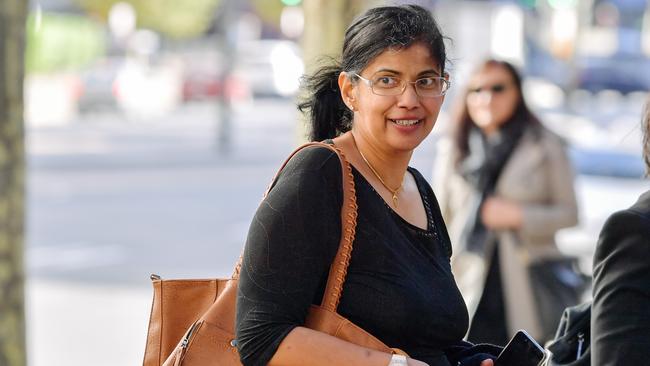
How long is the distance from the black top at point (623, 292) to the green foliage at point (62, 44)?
2902cm

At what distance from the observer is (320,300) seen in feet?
8.10

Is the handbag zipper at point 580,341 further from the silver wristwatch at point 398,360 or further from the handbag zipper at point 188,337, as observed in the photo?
the handbag zipper at point 188,337

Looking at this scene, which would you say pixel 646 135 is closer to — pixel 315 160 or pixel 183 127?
pixel 315 160

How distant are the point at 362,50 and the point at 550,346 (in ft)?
3.06

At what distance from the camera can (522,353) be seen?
9.07 feet

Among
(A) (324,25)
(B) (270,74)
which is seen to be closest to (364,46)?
(A) (324,25)

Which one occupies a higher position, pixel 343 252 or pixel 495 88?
pixel 495 88

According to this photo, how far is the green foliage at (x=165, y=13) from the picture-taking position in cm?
4603

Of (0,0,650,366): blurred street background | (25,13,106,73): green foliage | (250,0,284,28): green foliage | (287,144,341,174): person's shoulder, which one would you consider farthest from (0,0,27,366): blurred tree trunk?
(250,0,284,28): green foliage

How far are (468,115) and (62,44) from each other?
1166 inches

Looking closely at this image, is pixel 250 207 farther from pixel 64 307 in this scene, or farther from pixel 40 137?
pixel 40 137

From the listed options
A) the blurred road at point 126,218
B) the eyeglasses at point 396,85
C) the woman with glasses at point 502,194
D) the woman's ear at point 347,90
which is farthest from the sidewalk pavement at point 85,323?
the eyeglasses at point 396,85

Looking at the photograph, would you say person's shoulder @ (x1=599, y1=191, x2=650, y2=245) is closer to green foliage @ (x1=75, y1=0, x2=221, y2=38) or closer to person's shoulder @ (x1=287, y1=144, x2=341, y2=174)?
person's shoulder @ (x1=287, y1=144, x2=341, y2=174)

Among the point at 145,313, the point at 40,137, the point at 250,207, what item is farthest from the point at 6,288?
the point at 40,137
